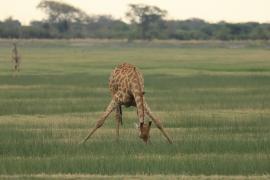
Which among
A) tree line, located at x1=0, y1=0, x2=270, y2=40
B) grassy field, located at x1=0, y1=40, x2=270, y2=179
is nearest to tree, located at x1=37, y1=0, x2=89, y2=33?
tree line, located at x1=0, y1=0, x2=270, y2=40

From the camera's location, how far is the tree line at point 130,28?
120m

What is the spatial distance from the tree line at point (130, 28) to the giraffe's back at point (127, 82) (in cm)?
9464

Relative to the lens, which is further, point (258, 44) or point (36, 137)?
point (258, 44)

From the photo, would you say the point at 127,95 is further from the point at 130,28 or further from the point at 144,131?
the point at 130,28

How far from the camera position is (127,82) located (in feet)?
65.1

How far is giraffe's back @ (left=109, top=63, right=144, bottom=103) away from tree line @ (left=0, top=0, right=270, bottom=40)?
9464cm

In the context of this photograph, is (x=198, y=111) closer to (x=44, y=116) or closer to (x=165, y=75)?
(x=44, y=116)

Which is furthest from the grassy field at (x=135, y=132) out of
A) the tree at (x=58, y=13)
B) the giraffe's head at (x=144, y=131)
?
the tree at (x=58, y=13)

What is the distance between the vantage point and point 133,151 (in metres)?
18.0

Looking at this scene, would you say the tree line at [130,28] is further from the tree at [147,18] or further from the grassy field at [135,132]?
the grassy field at [135,132]

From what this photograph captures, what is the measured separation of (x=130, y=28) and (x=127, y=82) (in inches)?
4595

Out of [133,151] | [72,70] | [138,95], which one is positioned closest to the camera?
[133,151]

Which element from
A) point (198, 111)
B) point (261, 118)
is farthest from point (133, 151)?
point (198, 111)

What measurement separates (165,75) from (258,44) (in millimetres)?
63283
